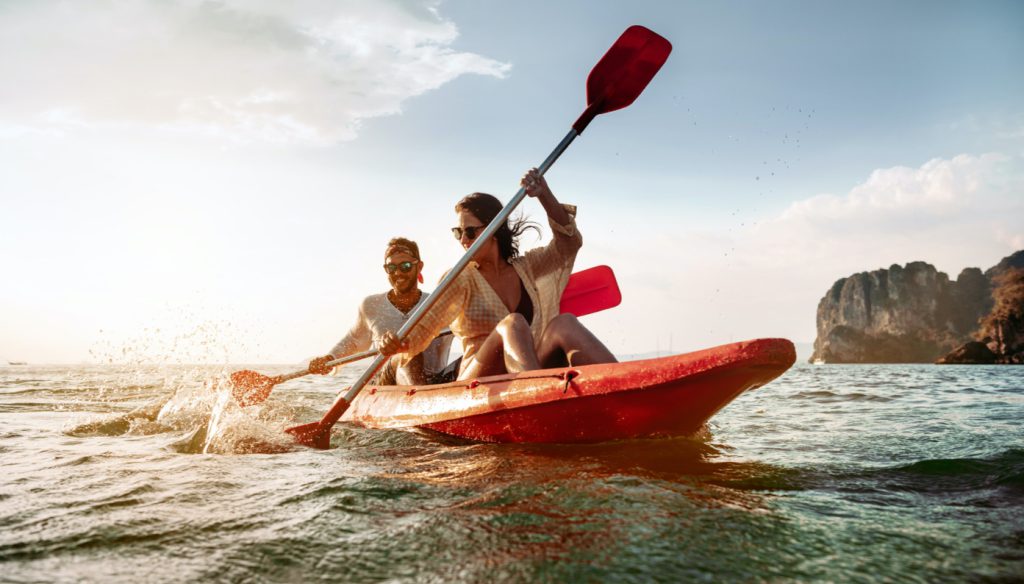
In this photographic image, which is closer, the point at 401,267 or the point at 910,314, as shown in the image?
the point at 401,267

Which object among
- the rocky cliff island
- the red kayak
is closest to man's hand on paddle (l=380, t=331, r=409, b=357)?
the red kayak

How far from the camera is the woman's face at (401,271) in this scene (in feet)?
18.4

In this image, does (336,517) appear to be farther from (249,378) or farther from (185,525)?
(249,378)

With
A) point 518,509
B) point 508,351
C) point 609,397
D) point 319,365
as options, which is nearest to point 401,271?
point 319,365

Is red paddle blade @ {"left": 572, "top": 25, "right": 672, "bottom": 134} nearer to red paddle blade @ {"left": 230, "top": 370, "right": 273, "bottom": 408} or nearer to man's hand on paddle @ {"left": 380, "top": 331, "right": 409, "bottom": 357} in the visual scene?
man's hand on paddle @ {"left": 380, "top": 331, "right": 409, "bottom": 357}

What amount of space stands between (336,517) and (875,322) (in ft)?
362

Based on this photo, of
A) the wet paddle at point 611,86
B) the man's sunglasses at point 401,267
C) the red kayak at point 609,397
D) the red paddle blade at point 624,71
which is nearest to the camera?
the red kayak at point 609,397

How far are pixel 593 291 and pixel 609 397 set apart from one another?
2.51 meters

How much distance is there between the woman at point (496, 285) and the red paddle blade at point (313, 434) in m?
0.82

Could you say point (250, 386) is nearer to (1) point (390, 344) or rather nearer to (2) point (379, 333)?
(2) point (379, 333)

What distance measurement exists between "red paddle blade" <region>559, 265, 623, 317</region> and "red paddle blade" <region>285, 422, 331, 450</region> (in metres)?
2.40

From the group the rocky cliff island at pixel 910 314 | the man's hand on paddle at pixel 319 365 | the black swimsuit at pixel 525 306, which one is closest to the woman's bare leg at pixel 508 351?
the black swimsuit at pixel 525 306

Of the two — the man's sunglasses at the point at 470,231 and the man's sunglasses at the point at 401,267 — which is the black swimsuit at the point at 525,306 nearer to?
the man's sunglasses at the point at 470,231

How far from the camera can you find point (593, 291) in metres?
5.79
